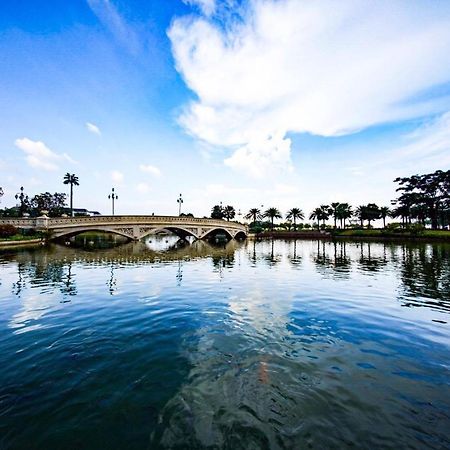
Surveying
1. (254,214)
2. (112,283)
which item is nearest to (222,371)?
(112,283)

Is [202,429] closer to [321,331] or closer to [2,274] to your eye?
[321,331]

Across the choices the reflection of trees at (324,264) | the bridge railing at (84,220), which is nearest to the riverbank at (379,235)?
the reflection of trees at (324,264)

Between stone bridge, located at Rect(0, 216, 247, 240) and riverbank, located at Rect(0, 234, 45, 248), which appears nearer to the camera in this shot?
riverbank, located at Rect(0, 234, 45, 248)

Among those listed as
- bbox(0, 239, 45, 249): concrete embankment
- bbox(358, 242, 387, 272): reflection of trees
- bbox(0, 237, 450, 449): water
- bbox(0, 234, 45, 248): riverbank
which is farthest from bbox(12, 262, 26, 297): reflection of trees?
bbox(358, 242, 387, 272): reflection of trees

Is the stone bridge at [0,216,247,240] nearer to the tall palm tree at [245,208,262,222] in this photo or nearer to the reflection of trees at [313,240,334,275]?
the reflection of trees at [313,240,334,275]

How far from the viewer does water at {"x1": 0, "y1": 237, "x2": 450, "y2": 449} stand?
4.48m

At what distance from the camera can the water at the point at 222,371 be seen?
14.7ft

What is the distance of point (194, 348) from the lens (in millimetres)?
7863

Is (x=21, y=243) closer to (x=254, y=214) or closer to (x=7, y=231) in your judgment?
(x=7, y=231)

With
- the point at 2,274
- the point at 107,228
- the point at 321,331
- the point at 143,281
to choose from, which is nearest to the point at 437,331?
the point at 321,331

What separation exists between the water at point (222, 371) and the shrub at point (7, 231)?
40.0 m

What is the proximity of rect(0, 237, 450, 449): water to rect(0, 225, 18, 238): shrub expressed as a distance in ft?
131

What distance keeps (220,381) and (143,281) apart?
13235 mm

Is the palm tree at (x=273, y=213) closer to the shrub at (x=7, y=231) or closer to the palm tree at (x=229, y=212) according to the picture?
the palm tree at (x=229, y=212)
